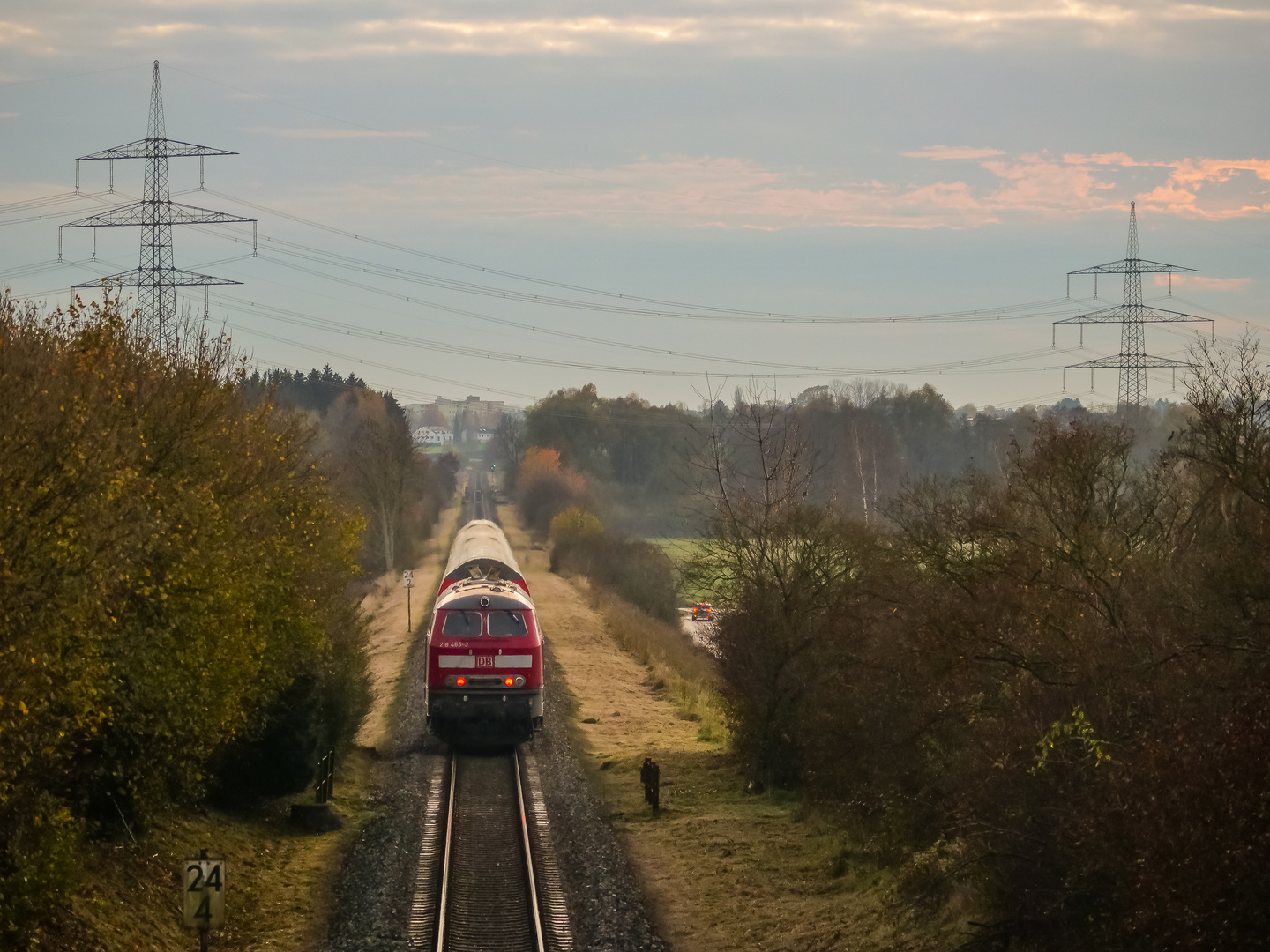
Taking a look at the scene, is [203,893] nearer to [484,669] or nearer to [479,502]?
[484,669]

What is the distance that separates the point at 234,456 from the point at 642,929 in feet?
34.4

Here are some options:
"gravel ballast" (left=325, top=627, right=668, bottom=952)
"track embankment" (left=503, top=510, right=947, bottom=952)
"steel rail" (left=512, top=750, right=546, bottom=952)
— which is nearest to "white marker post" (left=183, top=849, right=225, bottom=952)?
"gravel ballast" (left=325, top=627, right=668, bottom=952)

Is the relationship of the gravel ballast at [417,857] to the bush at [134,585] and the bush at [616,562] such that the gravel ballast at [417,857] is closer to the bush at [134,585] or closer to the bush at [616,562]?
the bush at [134,585]

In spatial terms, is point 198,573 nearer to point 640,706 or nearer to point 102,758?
point 102,758

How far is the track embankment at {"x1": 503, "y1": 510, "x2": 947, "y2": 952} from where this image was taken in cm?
1452

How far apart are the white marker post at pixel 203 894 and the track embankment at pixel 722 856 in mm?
5367

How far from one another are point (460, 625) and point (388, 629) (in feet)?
79.3

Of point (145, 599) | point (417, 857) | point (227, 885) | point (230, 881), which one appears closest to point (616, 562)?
point (417, 857)

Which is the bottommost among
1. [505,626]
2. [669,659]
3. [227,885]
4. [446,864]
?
[227,885]

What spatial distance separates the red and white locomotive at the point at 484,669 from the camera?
78.7 ft

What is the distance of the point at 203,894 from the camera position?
12414mm

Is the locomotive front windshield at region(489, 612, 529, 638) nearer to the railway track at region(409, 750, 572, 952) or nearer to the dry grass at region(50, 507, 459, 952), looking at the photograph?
the railway track at region(409, 750, 572, 952)

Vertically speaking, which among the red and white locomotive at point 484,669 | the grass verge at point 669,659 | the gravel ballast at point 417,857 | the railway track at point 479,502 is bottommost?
the gravel ballast at point 417,857

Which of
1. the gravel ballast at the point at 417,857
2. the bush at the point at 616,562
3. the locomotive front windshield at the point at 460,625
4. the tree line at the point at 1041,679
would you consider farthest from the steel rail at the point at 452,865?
the bush at the point at 616,562
